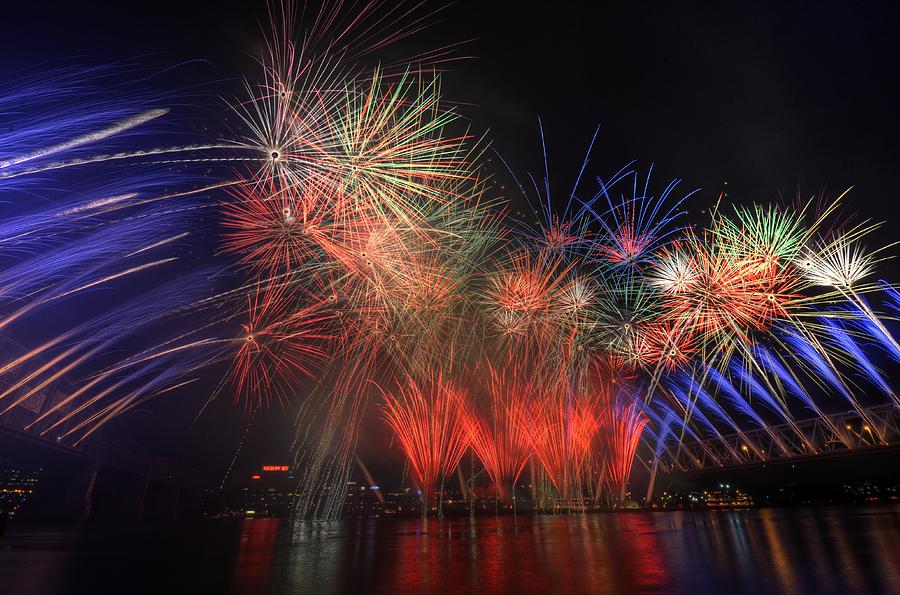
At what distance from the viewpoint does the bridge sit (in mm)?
40650

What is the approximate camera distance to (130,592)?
32.6 feet

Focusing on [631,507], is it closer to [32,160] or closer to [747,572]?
[747,572]

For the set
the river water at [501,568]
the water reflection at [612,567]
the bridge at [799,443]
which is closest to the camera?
the water reflection at [612,567]

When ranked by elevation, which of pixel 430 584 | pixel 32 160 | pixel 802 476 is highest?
pixel 32 160

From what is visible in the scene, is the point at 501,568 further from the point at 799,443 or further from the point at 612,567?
the point at 799,443

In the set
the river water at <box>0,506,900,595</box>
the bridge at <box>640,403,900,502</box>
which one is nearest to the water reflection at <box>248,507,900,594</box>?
the river water at <box>0,506,900,595</box>

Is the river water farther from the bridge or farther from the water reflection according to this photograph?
the bridge

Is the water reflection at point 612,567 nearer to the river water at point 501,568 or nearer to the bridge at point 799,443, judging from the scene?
the river water at point 501,568

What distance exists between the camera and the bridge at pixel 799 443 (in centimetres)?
4065

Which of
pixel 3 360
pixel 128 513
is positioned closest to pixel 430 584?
pixel 3 360

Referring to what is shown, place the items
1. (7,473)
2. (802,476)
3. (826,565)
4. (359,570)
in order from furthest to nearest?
(7,473), (802,476), (359,570), (826,565)

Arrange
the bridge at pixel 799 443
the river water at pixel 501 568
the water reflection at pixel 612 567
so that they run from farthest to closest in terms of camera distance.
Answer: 1. the bridge at pixel 799 443
2. the river water at pixel 501 568
3. the water reflection at pixel 612 567

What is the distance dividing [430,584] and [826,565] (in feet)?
31.1

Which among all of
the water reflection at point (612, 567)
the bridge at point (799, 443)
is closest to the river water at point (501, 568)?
the water reflection at point (612, 567)
